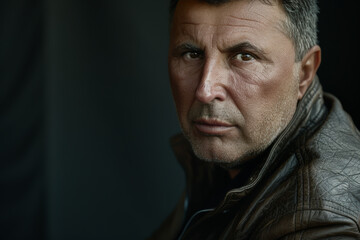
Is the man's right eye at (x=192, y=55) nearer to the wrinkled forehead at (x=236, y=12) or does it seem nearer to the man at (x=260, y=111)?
the man at (x=260, y=111)

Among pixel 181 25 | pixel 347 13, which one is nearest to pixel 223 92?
pixel 181 25

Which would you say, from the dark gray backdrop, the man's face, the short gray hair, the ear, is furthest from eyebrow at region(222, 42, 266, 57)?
the dark gray backdrop

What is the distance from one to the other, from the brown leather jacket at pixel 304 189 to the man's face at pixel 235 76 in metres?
0.10

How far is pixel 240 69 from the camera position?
1.55 meters

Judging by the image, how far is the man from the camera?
4.50ft

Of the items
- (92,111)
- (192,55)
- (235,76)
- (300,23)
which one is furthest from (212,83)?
(92,111)

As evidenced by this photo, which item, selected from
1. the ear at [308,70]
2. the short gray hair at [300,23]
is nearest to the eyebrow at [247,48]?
the short gray hair at [300,23]

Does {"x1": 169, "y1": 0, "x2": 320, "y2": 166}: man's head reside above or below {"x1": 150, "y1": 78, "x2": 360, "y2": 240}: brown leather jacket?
above

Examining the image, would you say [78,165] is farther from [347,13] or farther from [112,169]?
[347,13]

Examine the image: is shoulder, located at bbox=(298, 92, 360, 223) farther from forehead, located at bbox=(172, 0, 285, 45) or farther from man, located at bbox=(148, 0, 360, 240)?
forehead, located at bbox=(172, 0, 285, 45)

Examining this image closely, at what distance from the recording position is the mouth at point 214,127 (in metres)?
1.56

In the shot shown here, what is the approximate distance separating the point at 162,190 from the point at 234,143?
158 cm

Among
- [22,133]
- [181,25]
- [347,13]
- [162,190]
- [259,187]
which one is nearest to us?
[259,187]

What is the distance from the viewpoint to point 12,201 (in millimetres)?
2727
